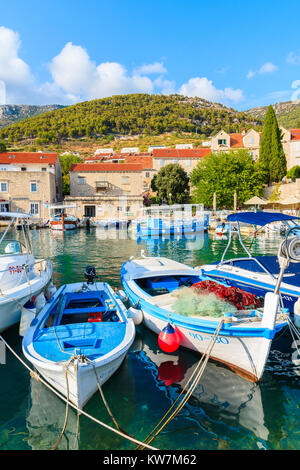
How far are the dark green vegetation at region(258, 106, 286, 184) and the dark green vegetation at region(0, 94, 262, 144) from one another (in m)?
72.4

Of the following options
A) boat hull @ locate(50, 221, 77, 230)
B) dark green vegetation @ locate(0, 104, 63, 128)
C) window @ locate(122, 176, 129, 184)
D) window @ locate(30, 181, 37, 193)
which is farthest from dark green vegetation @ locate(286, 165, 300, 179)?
dark green vegetation @ locate(0, 104, 63, 128)

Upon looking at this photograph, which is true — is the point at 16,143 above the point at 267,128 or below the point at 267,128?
above

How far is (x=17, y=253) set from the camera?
9.62 m

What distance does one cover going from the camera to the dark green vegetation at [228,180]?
44.9 m

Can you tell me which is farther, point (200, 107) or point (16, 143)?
point (200, 107)

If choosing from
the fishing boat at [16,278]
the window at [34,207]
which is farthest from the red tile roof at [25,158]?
the fishing boat at [16,278]

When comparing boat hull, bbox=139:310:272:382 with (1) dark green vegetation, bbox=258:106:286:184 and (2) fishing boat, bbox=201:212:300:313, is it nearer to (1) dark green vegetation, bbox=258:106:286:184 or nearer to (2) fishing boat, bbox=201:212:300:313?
(2) fishing boat, bbox=201:212:300:313

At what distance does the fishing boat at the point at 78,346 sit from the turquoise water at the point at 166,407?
49 centimetres

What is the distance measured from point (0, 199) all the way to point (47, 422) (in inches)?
1822

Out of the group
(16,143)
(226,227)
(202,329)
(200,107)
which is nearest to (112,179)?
(226,227)

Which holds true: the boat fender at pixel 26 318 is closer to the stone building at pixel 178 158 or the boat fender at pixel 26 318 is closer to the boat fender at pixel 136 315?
the boat fender at pixel 136 315
